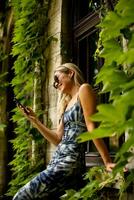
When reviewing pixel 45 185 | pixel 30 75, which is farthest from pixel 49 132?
pixel 30 75

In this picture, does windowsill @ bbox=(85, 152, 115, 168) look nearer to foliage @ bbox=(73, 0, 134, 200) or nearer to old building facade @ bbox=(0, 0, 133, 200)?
old building facade @ bbox=(0, 0, 133, 200)

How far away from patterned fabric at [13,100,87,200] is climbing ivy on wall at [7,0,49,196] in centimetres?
217

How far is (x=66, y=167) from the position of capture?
2.92 meters

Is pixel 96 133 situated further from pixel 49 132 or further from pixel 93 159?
pixel 93 159

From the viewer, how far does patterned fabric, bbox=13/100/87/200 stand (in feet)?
9.60

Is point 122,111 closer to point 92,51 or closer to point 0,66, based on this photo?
point 92,51

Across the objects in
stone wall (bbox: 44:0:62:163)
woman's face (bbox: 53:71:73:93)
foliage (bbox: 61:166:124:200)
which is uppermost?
stone wall (bbox: 44:0:62:163)

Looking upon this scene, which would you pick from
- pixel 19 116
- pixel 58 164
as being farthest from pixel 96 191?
pixel 19 116

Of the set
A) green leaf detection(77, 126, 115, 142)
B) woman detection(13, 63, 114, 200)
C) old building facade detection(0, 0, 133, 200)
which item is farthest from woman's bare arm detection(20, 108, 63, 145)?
green leaf detection(77, 126, 115, 142)

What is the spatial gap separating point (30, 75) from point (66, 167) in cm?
274

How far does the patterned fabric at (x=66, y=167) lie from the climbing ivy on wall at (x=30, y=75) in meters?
2.17

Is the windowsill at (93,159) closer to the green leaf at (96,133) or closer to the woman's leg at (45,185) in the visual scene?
the woman's leg at (45,185)

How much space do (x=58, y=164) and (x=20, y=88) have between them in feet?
9.91

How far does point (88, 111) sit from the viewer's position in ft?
9.04
